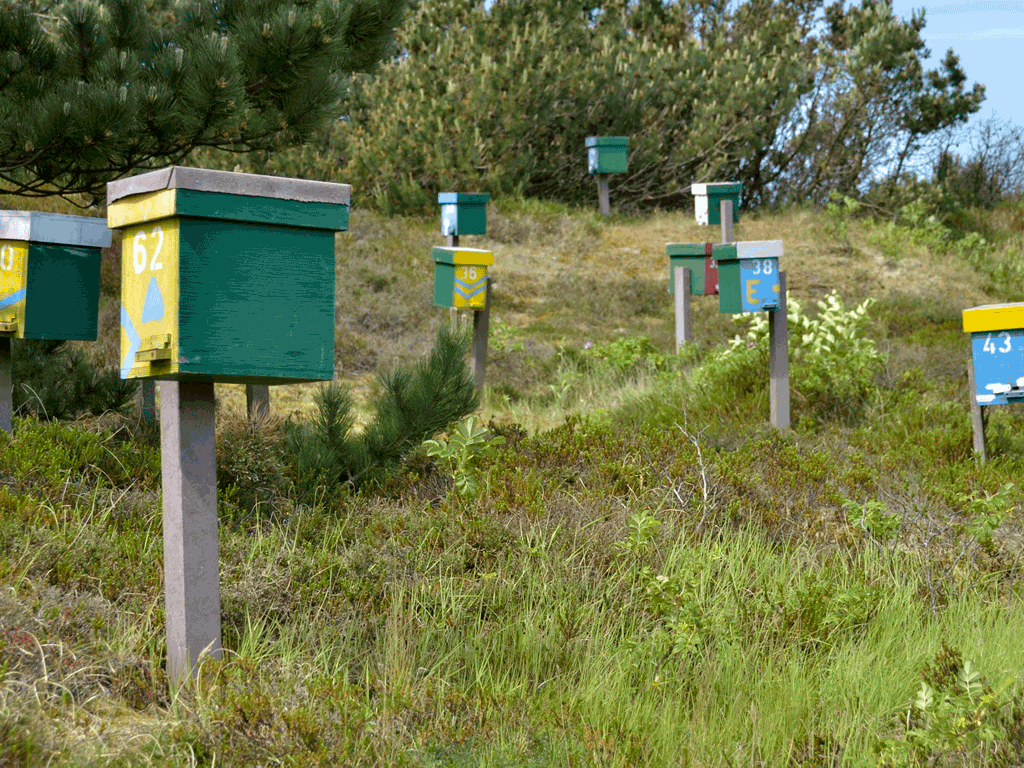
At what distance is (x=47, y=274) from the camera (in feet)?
16.3

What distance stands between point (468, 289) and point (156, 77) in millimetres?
3385

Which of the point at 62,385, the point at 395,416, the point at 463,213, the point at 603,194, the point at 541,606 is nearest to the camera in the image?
the point at 541,606

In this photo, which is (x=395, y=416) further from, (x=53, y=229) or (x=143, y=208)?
(x=143, y=208)

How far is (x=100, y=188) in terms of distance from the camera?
6.66 m

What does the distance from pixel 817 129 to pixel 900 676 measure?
1636 cm

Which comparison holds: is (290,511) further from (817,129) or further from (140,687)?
(817,129)

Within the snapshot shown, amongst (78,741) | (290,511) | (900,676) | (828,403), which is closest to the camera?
(78,741)

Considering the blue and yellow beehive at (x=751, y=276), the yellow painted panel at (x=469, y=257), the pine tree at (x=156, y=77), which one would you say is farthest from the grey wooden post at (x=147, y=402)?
the blue and yellow beehive at (x=751, y=276)

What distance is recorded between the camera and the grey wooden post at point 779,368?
7125mm

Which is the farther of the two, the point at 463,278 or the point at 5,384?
the point at 463,278

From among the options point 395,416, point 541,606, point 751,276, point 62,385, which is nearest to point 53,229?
point 62,385

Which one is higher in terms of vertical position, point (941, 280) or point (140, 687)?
point (941, 280)

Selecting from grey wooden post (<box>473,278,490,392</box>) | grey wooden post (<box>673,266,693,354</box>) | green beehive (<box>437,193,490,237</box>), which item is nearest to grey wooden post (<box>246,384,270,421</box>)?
grey wooden post (<box>473,278,490,392</box>)

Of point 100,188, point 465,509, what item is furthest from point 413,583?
point 100,188
